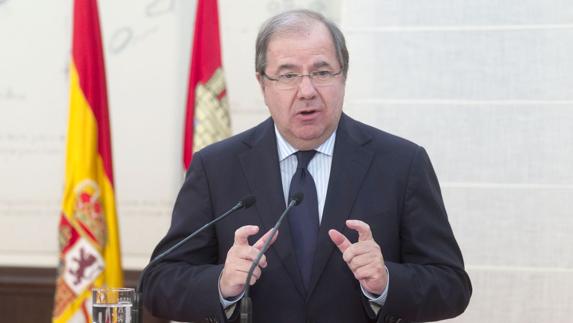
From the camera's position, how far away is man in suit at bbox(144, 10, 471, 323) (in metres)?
2.31

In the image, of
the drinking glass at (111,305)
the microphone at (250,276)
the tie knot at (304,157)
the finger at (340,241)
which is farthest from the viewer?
the tie knot at (304,157)

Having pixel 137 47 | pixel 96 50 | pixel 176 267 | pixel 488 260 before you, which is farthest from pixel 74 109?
pixel 488 260

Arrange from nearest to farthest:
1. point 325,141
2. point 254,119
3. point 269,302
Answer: point 269,302 → point 325,141 → point 254,119

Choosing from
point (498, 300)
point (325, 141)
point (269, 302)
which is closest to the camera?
point (269, 302)

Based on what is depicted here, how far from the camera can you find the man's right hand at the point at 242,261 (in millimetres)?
2098

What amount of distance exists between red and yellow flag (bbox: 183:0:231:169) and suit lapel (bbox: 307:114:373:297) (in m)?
1.31

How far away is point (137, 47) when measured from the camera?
14.7ft

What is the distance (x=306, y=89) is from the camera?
2373mm

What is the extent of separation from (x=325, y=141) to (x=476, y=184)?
1377 millimetres

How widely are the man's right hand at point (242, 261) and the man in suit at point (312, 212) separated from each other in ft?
0.22

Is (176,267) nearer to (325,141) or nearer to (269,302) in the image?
(269,302)

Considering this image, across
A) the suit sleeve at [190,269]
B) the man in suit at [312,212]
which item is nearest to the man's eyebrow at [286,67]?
the man in suit at [312,212]

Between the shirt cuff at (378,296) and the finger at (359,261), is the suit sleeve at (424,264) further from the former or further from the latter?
the finger at (359,261)

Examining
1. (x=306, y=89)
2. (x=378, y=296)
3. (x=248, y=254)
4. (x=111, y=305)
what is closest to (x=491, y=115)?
(x=306, y=89)
